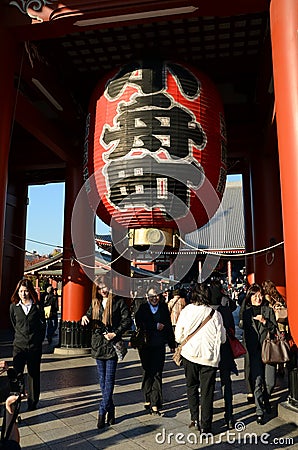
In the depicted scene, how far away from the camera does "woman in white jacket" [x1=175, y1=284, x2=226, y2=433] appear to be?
367 cm

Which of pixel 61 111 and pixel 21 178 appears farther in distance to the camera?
pixel 21 178

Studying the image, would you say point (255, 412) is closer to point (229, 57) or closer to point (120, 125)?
point (120, 125)

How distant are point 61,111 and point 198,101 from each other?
4.09m

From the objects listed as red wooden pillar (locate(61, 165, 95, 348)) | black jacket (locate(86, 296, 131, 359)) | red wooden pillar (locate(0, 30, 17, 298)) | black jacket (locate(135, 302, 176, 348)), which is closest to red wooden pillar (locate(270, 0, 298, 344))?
black jacket (locate(135, 302, 176, 348))

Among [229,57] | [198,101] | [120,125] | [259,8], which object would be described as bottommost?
[120,125]

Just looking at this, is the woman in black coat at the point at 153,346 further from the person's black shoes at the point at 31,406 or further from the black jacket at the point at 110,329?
the person's black shoes at the point at 31,406

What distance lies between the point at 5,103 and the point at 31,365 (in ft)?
10.9

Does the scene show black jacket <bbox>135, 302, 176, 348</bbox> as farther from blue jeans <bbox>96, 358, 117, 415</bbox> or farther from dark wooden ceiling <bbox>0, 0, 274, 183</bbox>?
dark wooden ceiling <bbox>0, 0, 274, 183</bbox>

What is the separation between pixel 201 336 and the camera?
371 cm

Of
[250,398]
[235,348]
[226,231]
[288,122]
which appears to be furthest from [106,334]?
[226,231]

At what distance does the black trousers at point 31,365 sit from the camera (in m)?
4.32

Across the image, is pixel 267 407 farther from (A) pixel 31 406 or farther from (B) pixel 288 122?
(B) pixel 288 122

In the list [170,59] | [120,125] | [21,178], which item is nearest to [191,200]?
[120,125]

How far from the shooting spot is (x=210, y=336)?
3707mm
